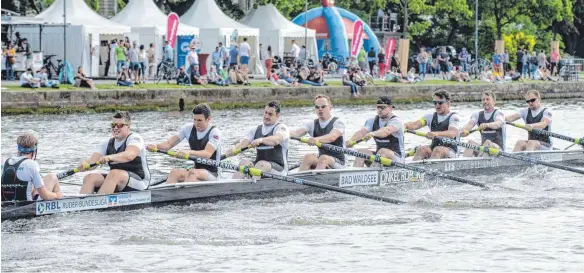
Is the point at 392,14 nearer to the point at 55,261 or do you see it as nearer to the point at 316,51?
the point at 316,51

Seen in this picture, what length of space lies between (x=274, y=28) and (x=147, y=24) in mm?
6994

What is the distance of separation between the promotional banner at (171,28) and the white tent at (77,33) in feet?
5.27

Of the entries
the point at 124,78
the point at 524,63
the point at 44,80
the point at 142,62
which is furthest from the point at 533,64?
the point at 44,80

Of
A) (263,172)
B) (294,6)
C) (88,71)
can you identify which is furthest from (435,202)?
(294,6)

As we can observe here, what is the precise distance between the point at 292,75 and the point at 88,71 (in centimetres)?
816

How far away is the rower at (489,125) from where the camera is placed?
74.1ft

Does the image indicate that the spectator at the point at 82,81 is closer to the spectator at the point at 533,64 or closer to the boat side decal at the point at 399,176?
the boat side decal at the point at 399,176

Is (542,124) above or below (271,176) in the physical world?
above

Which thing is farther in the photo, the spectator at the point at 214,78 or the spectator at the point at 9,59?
the spectator at the point at 214,78

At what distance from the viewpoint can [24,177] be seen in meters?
15.9

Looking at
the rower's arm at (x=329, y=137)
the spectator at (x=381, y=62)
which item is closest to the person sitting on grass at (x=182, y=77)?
the spectator at (x=381, y=62)

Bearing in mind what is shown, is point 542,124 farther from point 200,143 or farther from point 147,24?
point 147,24

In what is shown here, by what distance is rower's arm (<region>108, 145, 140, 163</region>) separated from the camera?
16.9 meters

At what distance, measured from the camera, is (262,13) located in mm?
52094
